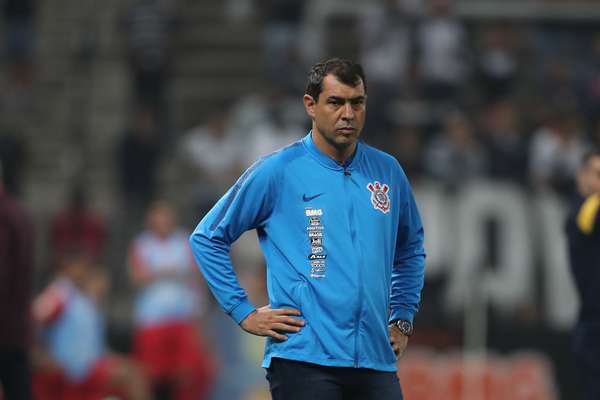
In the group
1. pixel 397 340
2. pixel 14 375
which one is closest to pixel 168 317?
pixel 14 375

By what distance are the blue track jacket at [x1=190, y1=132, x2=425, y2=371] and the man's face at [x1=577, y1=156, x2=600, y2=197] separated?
2351 mm

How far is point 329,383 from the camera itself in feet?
19.0

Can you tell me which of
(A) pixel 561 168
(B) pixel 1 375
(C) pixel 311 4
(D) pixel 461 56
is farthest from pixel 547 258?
(B) pixel 1 375

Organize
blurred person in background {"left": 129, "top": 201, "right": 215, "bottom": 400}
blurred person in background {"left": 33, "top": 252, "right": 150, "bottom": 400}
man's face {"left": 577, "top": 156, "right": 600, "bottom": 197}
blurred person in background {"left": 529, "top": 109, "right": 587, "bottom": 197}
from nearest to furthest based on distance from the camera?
man's face {"left": 577, "top": 156, "right": 600, "bottom": 197} → blurred person in background {"left": 33, "top": 252, "right": 150, "bottom": 400} → blurred person in background {"left": 129, "top": 201, "right": 215, "bottom": 400} → blurred person in background {"left": 529, "top": 109, "right": 587, "bottom": 197}

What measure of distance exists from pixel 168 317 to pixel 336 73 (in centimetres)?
870

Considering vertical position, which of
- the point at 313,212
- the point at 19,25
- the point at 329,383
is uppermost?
the point at 19,25

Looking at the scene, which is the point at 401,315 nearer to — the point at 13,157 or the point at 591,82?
the point at 591,82

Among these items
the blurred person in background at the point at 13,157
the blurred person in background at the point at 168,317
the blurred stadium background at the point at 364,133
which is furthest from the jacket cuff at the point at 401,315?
the blurred person in background at the point at 13,157

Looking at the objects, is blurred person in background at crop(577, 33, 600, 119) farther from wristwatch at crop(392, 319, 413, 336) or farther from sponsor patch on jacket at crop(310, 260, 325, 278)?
sponsor patch on jacket at crop(310, 260, 325, 278)

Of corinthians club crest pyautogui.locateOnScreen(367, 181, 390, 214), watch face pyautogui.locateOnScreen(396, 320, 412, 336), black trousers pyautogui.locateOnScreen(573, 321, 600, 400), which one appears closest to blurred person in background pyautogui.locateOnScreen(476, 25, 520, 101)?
black trousers pyautogui.locateOnScreen(573, 321, 600, 400)

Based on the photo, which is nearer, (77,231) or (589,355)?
(589,355)

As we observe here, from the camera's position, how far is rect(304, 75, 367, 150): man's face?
19.1 feet

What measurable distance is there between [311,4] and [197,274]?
5010 millimetres

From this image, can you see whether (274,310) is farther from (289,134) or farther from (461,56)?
(461,56)
